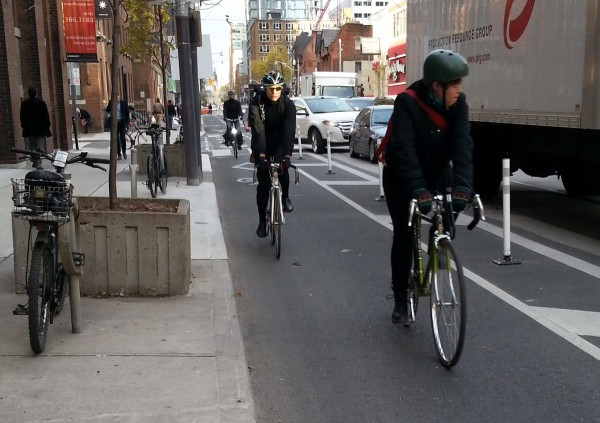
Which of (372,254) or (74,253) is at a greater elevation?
(74,253)

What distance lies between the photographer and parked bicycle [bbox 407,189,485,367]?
4.41 metres

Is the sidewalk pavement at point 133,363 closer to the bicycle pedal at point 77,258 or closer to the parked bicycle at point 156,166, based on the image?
the bicycle pedal at point 77,258

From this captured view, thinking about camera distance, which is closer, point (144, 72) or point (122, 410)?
point (122, 410)

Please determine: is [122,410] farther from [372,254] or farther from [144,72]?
[144,72]

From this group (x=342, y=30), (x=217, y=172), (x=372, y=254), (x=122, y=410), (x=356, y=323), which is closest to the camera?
(x=122, y=410)

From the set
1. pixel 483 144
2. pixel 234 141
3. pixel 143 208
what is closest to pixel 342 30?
pixel 234 141

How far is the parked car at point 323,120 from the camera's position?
24531 mm

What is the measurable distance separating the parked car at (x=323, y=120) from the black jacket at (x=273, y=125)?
15.4 metres

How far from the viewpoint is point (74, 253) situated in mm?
Result: 4828

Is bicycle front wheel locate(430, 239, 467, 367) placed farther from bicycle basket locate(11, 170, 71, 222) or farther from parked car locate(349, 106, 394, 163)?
parked car locate(349, 106, 394, 163)

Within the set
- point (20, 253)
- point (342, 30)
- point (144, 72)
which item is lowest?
point (20, 253)

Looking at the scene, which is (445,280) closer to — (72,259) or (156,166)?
(72,259)

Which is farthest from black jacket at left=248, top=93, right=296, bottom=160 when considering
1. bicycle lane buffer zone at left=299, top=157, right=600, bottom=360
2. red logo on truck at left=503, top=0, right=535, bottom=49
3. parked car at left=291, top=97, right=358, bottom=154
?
parked car at left=291, top=97, right=358, bottom=154

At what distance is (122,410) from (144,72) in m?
73.9
